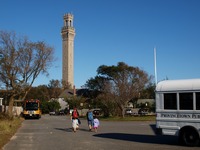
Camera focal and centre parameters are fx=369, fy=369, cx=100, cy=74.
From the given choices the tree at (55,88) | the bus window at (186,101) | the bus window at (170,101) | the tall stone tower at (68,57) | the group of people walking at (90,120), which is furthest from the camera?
the tall stone tower at (68,57)

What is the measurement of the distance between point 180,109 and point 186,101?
0.42 meters

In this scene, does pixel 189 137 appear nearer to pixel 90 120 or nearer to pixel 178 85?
pixel 178 85

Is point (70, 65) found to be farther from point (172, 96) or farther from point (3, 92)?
point (172, 96)

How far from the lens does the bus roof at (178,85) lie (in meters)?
15.0

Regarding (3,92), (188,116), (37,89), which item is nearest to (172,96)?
(188,116)

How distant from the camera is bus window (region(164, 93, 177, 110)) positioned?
15.8 m

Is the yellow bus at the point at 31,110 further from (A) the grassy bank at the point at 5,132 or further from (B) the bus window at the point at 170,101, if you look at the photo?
(B) the bus window at the point at 170,101

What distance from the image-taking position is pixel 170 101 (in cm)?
1596

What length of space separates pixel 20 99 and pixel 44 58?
26.1ft

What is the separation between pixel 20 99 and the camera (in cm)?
5491

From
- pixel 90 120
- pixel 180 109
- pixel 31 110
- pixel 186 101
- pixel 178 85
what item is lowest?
pixel 90 120

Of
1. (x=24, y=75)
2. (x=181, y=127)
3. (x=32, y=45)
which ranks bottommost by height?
(x=181, y=127)

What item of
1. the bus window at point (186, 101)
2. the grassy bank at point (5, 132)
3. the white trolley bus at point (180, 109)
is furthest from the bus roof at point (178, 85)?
the grassy bank at point (5, 132)

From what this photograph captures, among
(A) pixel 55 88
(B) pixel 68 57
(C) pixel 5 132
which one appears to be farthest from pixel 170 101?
(B) pixel 68 57
